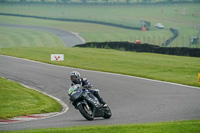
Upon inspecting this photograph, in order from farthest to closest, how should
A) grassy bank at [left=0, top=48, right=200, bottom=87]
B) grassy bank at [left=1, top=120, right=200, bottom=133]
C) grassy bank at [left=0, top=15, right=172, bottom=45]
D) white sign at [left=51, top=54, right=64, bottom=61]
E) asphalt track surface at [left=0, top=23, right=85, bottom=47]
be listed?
grassy bank at [left=0, top=15, right=172, bottom=45], asphalt track surface at [left=0, top=23, right=85, bottom=47], white sign at [left=51, top=54, right=64, bottom=61], grassy bank at [left=0, top=48, right=200, bottom=87], grassy bank at [left=1, top=120, right=200, bottom=133]

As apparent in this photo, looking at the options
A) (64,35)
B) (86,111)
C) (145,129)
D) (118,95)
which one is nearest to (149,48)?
(118,95)

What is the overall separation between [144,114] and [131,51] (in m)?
27.5

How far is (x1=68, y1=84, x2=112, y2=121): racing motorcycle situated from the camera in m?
12.7

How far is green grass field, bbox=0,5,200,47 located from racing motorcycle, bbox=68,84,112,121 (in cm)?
4722

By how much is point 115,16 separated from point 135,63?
134 feet

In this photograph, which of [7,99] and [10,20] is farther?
[10,20]

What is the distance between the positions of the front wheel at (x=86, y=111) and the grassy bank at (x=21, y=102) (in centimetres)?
267

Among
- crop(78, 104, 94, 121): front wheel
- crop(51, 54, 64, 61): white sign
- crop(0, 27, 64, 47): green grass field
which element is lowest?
crop(78, 104, 94, 121): front wheel

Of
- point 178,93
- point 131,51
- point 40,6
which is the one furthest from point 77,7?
point 178,93

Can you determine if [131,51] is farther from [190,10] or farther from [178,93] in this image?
[190,10]

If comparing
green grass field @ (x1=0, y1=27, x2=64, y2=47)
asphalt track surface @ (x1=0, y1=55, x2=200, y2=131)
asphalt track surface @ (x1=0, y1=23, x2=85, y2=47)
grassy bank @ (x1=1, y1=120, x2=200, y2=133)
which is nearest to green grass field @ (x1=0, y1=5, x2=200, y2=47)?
asphalt track surface @ (x1=0, y1=23, x2=85, y2=47)

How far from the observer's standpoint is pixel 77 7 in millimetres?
73750

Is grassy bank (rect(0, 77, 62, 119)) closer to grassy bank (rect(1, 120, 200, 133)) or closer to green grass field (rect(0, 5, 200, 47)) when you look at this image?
grassy bank (rect(1, 120, 200, 133))

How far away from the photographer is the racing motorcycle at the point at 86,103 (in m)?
12.7
